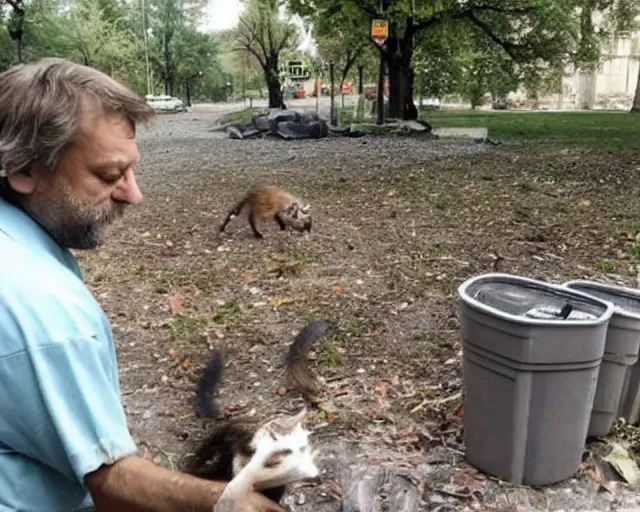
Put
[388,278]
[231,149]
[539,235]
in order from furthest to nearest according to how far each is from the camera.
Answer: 1. [231,149]
2. [539,235]
3. [388,278]

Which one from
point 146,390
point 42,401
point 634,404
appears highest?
point 42,401

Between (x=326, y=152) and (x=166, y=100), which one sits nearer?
(x=326, y=152)

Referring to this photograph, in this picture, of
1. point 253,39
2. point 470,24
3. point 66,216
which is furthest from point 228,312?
point 253,39

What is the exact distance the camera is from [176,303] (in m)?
5.26

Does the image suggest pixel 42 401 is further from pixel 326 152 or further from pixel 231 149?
pixel 231 149

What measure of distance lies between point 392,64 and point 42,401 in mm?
22070

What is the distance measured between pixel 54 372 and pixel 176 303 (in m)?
4.16

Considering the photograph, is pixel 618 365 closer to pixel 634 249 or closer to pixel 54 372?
pixel 54 372

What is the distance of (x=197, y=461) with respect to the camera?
1.65 m

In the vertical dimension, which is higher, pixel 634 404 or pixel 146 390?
pixel 634 404

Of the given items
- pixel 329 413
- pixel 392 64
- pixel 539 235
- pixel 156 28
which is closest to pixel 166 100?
pixel 156 28

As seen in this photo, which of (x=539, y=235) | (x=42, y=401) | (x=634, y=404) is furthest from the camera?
(x=539, y=235)

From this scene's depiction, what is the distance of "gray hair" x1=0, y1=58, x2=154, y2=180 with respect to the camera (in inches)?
51.7

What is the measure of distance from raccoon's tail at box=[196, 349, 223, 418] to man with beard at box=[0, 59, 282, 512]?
2.09 m
